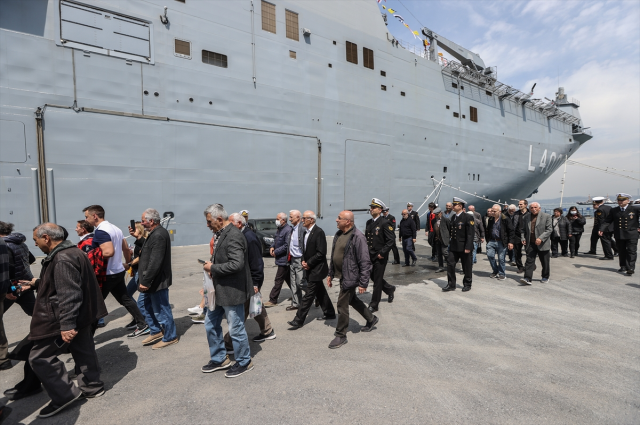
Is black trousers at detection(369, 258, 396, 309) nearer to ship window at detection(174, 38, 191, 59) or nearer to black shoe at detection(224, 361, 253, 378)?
black shoe at detection(224, 361, 253, 378)

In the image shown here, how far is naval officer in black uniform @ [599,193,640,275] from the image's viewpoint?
7.10m

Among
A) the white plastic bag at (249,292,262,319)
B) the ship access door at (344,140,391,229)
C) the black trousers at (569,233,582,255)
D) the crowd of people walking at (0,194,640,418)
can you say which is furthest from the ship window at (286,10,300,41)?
the black trousers at (569,233,582,255)

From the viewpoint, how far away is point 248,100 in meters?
11.5

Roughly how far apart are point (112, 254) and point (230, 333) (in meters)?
1.89

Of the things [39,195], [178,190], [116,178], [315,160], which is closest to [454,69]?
[315,160]

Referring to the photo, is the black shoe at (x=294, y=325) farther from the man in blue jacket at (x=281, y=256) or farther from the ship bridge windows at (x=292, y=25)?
the ship bridge windows at (x=292, y=25)

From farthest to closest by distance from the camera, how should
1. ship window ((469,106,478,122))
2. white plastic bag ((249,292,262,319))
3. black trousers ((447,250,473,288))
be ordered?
1. ship window ((469,106,478,122))
2. black trousers ((447,250,473,288))
3. white plastic bag ((249,292,262,319))

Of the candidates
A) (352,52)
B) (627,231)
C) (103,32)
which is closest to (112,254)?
(103,32)

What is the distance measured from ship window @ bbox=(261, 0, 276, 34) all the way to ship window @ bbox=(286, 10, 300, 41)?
602 mm

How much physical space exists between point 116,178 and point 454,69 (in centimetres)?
1754

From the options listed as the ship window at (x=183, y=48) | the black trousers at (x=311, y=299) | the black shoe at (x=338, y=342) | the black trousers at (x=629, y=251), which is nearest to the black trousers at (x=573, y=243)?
the black trousers at (x=629, y=251)

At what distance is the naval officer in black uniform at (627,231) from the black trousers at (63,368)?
10085 mm

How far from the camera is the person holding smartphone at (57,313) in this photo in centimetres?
254

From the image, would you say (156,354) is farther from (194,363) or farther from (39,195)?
(39,195)
